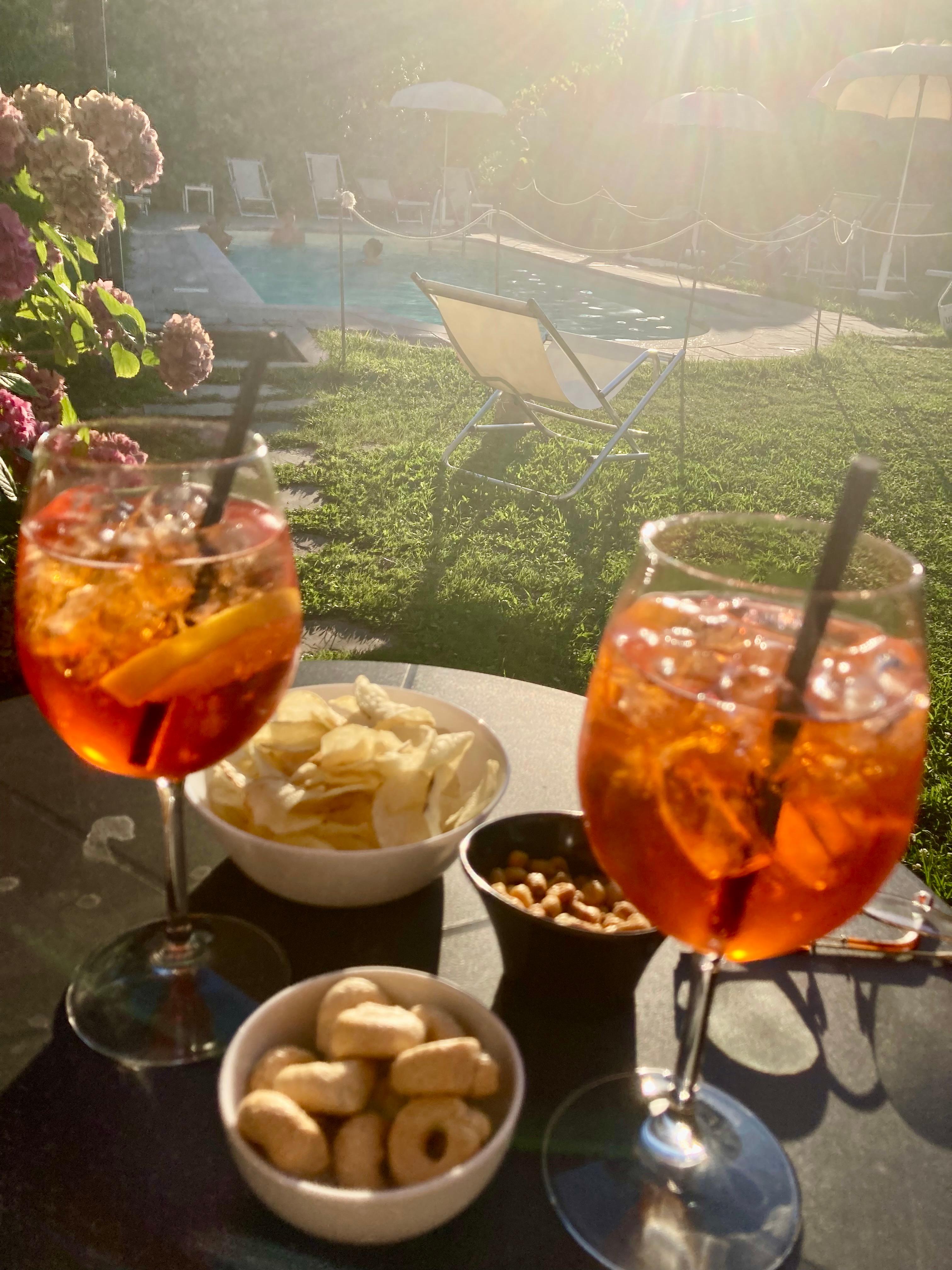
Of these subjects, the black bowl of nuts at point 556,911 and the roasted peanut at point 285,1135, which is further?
the black bowl of nuts at point 556,911

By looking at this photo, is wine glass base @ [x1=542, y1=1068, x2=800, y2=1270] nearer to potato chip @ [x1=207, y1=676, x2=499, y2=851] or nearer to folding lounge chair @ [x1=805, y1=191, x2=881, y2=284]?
potato chip @ [x1=207, y1=676, x2=499, y2=851]

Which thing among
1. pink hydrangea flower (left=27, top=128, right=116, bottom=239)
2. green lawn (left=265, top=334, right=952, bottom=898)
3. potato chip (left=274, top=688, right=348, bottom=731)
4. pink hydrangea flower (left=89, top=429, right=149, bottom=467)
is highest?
pink hydrangea flower (left=27, top=128, right=116, bottom=239)

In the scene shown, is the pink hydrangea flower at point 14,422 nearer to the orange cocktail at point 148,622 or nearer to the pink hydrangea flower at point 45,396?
the pink hydrangea flower at point 45,396

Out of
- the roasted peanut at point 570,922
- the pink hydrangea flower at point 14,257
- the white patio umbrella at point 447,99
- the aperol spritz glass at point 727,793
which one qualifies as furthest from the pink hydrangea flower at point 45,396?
the white patio umbrella at point 447,99

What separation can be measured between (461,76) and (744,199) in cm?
813

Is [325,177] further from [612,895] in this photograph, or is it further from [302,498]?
[612,895]

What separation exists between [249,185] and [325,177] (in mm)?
1505

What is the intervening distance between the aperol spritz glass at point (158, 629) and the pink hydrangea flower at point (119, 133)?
6.63 ft

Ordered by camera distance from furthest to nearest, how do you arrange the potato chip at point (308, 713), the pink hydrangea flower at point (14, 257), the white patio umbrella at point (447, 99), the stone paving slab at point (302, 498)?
the white patio umbrella at point (447, 99) < the stone paving slab at point (302, 498) < the pink hydrangea flower at point (14, 257) < the potato chip at point (308, 713)

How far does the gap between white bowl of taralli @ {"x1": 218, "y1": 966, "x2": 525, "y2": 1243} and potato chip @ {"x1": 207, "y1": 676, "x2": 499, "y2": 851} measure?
19 centimetres

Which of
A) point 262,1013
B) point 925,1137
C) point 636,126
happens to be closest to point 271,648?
point 262,1013

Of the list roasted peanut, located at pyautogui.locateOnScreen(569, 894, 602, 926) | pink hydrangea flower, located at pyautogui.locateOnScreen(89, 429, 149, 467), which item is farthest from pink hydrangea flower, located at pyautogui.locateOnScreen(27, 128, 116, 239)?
roasted peanut, located at pyautogui.locateOnScreen(569, 894, 602, 926)

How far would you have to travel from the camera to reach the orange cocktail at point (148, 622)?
89cm

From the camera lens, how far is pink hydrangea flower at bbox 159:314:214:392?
9.12 ft
